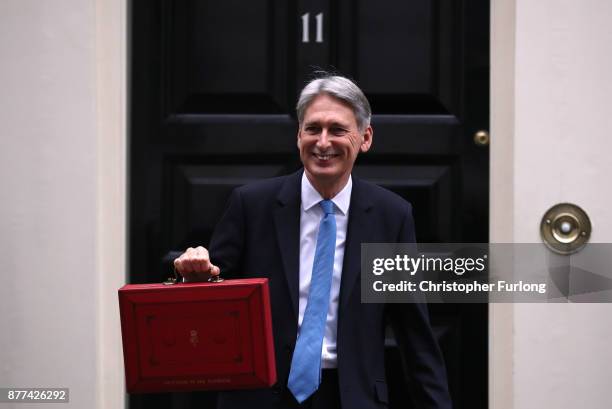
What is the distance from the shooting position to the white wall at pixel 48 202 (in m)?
3.82

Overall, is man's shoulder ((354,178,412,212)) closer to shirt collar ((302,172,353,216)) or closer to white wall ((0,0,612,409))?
shirt collar ((302,172,353,216))

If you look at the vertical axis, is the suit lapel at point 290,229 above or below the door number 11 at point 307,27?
below

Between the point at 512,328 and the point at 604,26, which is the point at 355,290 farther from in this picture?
the point at 604,26

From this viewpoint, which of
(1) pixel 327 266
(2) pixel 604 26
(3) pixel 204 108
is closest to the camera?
(1) pixel 327 266

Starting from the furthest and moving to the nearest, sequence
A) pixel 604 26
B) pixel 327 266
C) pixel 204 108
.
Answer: pixel 204 108 → pixel 604 26 → pixel 327 266

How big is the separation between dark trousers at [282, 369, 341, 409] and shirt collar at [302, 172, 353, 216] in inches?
21.0

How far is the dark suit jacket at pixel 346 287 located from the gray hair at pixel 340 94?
0.23 metres

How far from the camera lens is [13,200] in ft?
12.6

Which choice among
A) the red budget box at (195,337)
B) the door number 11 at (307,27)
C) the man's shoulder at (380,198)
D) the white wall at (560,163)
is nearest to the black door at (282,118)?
the door number 11 at (307,27)

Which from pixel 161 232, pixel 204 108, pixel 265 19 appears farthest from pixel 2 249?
pixel 265 19

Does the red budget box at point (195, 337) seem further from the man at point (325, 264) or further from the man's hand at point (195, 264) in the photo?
the man at point (325, 264)

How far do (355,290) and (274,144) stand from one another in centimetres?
124

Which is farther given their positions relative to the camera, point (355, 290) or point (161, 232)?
point (161, 232)

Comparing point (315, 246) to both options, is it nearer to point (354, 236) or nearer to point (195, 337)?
point (354, 236)
